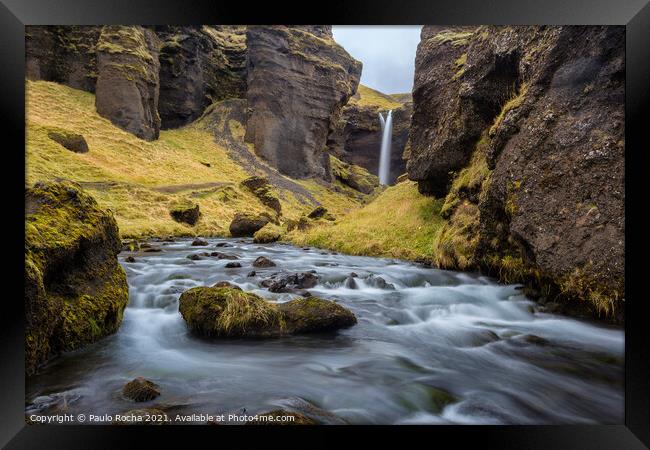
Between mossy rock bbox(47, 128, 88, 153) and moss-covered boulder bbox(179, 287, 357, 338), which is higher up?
mossy rock bbox(47, 128, 88, 153)

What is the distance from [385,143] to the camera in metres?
101

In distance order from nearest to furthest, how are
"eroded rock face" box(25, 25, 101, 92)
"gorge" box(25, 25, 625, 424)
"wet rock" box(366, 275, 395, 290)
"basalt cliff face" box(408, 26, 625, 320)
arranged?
"gorge" box(25, 25, 625, 424) → "basalt cliff face" box(408, 26, 625, 320) → "wet rock" box(366, 275, 395, 290) → "eroded rock face" box(25, 25, 101, 92)

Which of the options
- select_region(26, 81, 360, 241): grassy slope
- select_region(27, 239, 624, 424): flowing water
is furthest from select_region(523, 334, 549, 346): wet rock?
select_region(26, 81, 360, 241): grassy slope

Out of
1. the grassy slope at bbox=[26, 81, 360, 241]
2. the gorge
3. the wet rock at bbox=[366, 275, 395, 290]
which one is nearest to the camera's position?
the gorge

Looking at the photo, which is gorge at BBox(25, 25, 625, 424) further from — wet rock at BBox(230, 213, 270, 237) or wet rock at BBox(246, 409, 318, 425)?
wet rock at BBox(230, 213, 270, 237)

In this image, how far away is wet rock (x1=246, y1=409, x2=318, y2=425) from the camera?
3500 millimetres

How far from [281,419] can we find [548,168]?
7549 millimetres

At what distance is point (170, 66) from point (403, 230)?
75.0 metres

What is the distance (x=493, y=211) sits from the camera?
1023 centimetres

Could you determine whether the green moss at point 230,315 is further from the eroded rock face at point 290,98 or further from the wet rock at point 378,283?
the eroded rock face at point 290,98

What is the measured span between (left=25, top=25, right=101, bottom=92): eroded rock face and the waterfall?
65775 millimetres

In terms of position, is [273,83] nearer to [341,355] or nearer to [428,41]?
[428,41]
